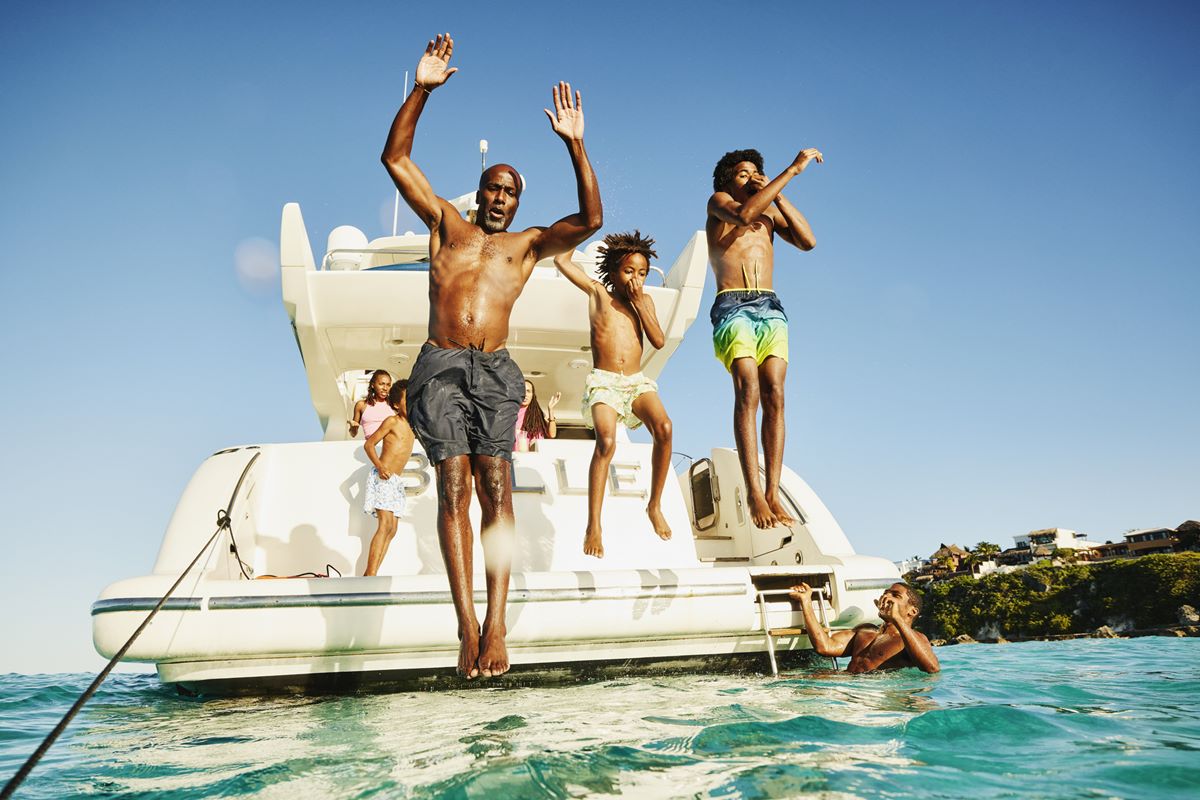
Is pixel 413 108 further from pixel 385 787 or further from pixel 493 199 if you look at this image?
pixel 385 787

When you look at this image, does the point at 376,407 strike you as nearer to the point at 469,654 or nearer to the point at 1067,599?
the point at 469,654

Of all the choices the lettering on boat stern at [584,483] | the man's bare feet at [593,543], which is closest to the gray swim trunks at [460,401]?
the man's bare feet at [593,543]

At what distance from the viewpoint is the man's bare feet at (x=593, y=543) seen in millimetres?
3863

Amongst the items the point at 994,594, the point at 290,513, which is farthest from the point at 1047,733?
the point at 994,594

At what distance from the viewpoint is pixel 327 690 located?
368 cm

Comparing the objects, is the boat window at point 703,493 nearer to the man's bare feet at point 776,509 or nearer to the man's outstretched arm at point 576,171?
the man's bare feet at point 776,509

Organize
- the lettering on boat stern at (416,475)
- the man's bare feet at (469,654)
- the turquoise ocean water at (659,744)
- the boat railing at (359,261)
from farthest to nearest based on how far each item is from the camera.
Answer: the boat railing at (359,261) < the lettering on boat stern at (416,475) < the man's bare feet at (469,654) < the turquoise ocean water at (659,744)

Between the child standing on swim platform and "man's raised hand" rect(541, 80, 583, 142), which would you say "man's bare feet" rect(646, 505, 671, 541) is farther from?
"man's raised hand" rect(541, 80, 583, 142)

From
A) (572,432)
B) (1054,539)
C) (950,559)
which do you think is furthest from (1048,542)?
(572,432)

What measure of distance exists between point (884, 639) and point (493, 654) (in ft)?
8.36

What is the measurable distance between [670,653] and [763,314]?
1961 mm

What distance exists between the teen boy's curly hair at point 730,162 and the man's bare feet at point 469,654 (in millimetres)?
2863

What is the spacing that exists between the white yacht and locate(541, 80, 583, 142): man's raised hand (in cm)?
216

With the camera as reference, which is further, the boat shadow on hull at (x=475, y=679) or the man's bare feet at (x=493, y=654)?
the boat shadow on hull at (x=475, y=679)
